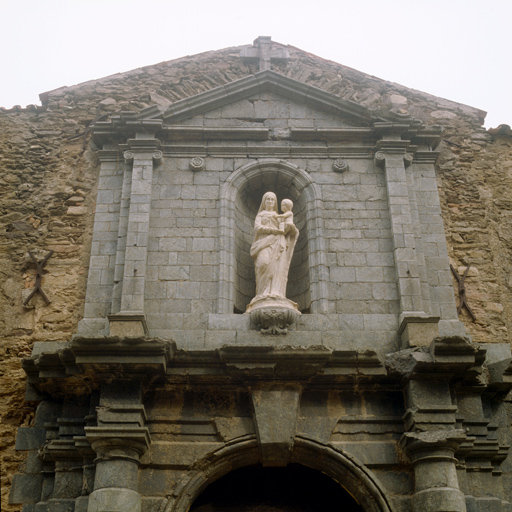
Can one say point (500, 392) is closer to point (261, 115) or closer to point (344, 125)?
point (344, 125)

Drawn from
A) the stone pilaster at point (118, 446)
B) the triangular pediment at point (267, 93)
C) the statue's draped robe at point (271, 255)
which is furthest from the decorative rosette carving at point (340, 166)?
the stone pilaster at point (118, 446)

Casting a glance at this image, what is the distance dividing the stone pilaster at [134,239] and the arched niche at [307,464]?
160cm

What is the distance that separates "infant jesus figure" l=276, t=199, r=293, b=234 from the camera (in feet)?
29.2

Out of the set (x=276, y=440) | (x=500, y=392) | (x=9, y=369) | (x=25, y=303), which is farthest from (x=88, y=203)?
(x=500, y=392)

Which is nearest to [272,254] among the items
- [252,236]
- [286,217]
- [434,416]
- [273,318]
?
[286,217]

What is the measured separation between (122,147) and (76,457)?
413 cm

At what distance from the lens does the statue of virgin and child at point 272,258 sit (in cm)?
841

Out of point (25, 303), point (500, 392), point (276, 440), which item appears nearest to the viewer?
point (276, 440)

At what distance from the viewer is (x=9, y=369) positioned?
8.66 m

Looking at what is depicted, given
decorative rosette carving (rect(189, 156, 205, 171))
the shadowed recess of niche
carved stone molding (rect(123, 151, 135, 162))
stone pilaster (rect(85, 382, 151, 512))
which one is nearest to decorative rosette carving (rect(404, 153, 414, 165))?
the shadowed recess of niche

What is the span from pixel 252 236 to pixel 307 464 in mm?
3246

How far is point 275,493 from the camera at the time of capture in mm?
8664

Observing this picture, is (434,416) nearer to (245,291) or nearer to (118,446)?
(245,291)

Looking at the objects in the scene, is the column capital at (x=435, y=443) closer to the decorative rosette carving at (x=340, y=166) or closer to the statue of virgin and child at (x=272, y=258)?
the statue of virgin and child at (x=272, y=258)
